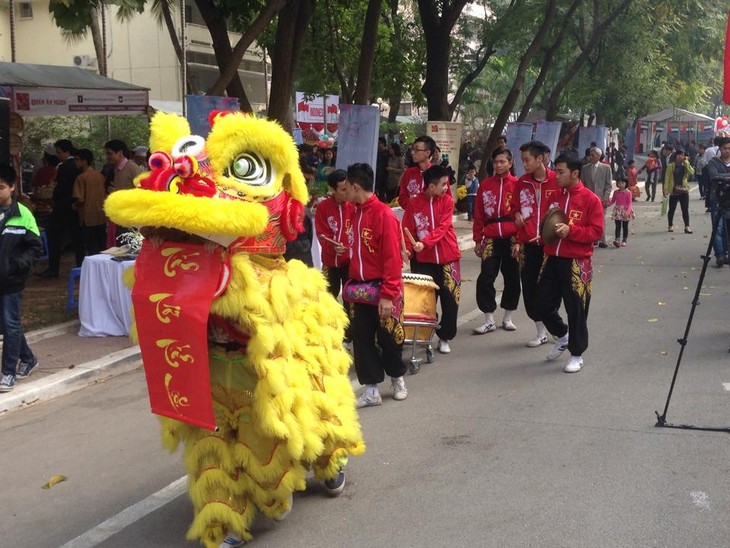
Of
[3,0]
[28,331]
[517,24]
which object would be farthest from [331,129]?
[28,331]

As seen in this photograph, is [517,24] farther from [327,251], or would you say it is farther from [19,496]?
[19,496]

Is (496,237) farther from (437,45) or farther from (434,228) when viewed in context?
(437,45)

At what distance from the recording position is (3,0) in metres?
32.3

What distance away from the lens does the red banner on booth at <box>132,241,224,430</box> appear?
3.85 metres

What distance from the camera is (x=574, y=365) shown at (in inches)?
290

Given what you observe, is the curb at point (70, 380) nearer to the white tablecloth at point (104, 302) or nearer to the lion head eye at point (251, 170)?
the white tablecloth at point (104, 302)

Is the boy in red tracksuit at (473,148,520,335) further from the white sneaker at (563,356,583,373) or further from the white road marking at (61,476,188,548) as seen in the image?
the white road marking at (61,476,188,548)

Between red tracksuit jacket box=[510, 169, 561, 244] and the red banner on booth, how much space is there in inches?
186

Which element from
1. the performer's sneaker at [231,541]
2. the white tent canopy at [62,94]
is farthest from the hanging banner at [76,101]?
the performer's sneaker at [231,541]

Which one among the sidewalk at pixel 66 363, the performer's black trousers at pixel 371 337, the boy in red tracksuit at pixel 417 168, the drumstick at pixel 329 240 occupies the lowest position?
the sidewalk at pixel 66 363

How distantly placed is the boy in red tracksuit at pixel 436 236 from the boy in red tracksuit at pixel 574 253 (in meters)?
0.87

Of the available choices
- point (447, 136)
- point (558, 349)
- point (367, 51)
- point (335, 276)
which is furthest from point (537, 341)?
point (447, 136)

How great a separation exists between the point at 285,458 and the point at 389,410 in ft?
7.89

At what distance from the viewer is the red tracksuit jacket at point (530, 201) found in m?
8.07
